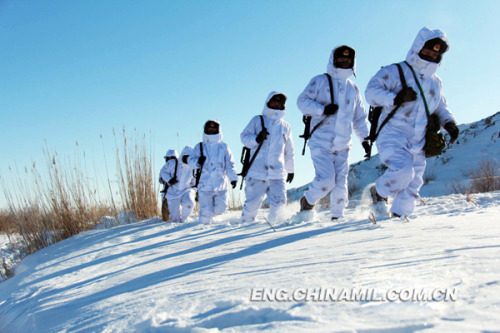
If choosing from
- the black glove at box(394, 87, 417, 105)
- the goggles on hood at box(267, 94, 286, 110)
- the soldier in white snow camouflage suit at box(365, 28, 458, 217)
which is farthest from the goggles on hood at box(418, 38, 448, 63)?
the goggles on hood at box(267, 94, 286, 110)

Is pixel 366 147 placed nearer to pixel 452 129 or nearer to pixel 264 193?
pixel 452 129

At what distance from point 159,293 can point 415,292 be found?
97 cm

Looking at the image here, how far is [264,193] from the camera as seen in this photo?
4.88 meters

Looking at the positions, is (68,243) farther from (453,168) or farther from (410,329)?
(453,168)

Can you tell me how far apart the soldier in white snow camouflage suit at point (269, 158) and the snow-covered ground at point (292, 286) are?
2.31 m

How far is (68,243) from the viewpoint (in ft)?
16.1

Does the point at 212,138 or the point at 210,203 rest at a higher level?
the point at 212,138

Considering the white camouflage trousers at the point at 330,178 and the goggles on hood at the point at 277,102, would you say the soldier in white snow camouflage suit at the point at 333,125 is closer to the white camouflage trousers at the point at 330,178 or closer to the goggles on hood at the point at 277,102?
the white camouflage trousers at the point at 330,178

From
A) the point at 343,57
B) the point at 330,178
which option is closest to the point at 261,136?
the point at 330,178

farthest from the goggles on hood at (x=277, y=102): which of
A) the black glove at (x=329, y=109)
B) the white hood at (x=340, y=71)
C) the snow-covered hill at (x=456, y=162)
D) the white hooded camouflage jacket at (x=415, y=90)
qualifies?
the snow-covered hill at (x=456, y=162)

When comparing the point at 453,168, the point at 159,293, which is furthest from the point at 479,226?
the point at 453,168

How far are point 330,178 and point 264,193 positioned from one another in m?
1.36

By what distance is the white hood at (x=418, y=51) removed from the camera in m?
3.22

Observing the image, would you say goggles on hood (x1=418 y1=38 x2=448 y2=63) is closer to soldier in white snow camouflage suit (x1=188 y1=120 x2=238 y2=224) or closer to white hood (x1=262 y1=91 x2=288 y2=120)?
white hood (x1=262 y1=91 x2=288 y2=120)
